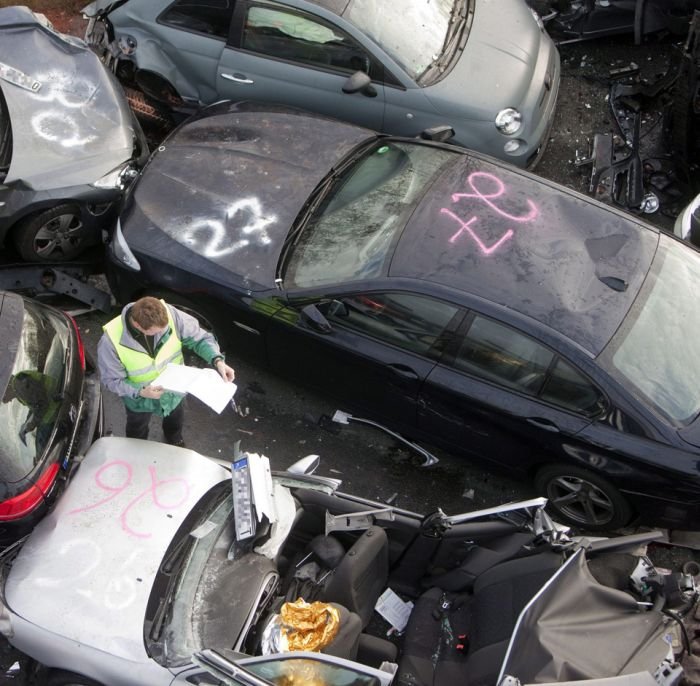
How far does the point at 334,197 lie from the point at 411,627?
2.80 m

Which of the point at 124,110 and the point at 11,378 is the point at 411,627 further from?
the point at 124,110

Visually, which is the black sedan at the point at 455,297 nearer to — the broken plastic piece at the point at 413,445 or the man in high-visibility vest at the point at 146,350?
the broken plastic piece at the point at 413,445

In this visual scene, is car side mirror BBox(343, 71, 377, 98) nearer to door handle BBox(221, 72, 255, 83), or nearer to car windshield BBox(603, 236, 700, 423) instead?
door handle BBox(221, 72, 255, 83)

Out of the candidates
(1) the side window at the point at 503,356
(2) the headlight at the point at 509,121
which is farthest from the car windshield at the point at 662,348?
(2) the headlight at the point at 509,121

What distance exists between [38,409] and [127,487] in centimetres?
72

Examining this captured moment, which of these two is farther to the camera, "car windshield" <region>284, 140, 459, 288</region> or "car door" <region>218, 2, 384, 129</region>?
"car door" <region>218, 2, 384, 129</region>

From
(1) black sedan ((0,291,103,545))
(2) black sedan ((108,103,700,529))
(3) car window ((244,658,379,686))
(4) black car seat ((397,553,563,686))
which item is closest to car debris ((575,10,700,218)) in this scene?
(2) black sedan ((108,103,700,529))

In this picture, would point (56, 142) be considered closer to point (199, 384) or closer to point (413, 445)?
point (199, 384)

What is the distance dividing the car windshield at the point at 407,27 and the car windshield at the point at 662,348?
2.65 metres

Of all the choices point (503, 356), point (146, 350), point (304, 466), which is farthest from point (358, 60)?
point (304, 466)

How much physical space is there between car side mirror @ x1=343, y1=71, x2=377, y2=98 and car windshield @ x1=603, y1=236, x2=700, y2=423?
8.73 feet

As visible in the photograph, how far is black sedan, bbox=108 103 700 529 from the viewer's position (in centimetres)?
493

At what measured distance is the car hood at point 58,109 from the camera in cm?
616

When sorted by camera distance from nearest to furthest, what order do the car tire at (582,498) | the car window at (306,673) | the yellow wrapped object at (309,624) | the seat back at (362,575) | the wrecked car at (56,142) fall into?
1. the car window at (306,673)
2. the yellow wrapped object at (309,624)
3. the seat back at (362,575)
4. the car tire at (582,498)
5. the wrecked car at (56,142)
